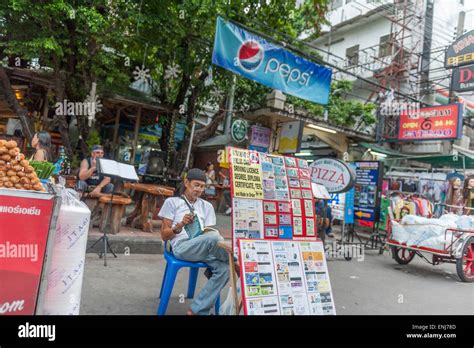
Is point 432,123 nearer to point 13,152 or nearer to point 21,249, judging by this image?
point 13,152

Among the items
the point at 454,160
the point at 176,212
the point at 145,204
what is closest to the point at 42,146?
the point at 176,212

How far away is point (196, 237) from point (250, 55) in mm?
5698

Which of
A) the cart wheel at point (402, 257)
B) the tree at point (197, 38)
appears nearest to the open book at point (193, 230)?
the tree at point (197, 38)

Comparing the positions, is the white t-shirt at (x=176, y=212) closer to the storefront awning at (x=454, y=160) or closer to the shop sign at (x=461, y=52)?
Result: the storefront awning at (x=454, y=160)

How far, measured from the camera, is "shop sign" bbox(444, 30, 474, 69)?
1341 centimetres

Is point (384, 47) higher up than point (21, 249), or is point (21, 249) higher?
point (384, 47)

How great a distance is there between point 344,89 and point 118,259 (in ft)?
40.5

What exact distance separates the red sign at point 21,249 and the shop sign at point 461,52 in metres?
15.6

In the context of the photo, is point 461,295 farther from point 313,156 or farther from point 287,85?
point 313,156

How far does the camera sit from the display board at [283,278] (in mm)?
2758

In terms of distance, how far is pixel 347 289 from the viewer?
5367 millimetres

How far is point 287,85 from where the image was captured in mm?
8781

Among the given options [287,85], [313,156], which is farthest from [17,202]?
[313,156]

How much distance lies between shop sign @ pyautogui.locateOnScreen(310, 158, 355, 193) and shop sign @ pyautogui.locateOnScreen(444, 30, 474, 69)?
33.7 feet
